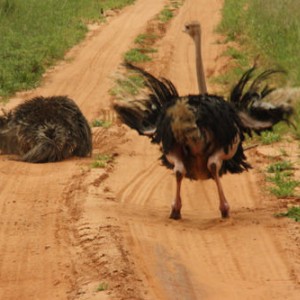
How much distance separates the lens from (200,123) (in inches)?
333

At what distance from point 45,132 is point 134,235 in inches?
167

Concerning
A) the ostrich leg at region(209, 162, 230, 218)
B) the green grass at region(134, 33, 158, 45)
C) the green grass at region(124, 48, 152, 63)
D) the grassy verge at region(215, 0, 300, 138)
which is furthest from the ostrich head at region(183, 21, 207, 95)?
the green grass at region(134, 33, 158, 45)

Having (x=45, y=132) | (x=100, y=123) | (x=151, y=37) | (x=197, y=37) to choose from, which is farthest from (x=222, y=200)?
(x=151, y=37)

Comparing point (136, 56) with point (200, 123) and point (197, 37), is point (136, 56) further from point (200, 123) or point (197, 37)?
point (200, 123)

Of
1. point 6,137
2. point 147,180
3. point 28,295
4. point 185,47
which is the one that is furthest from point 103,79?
point 28,295

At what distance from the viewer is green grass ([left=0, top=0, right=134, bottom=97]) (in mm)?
18562

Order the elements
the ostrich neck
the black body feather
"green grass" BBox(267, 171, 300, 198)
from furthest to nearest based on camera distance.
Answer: "green grass" BBox(267, 171, 300, 198) < the ostrich neck < the black body feather

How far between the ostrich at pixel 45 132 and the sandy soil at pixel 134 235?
30cm

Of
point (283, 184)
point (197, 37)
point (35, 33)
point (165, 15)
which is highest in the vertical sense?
point (197, 37)

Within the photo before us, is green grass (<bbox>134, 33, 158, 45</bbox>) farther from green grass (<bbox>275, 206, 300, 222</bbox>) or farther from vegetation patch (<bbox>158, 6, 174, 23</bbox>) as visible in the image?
green grass (<bbox>275, 206, 300, 222</bbox>)

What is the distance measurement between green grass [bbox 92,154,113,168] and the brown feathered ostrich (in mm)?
2042

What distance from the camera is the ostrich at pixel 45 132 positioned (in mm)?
12055

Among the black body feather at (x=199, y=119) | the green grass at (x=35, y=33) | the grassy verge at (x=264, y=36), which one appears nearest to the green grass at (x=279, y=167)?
the black body feather at (x=199, y=119)

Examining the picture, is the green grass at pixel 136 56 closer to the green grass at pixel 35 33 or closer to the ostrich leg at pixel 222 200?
the green grass at pixel 35 33
